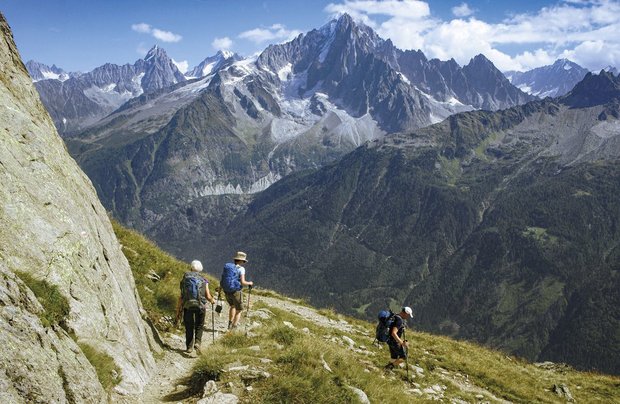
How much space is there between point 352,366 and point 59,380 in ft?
27.8

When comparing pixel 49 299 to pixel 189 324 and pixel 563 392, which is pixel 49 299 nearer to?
pixel 189 324

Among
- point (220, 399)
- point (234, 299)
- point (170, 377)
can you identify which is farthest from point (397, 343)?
point (220, 399)

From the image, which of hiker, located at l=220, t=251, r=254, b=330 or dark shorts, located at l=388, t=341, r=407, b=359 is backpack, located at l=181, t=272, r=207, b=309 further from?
dark shorts, located at l=388, t=341, r=407, b=359

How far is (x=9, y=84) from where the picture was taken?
15945 millimetres

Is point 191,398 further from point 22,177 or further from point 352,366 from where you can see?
point 22,177

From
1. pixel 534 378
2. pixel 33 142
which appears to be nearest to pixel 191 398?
pixel 33 142

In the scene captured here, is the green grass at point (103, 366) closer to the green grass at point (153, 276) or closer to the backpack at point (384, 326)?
the green grass at point (153, 276)

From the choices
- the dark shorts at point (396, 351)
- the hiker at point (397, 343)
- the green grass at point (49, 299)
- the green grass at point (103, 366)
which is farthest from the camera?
the dark shorts at point (396, 351)

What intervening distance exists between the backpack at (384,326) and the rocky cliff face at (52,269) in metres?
10.5

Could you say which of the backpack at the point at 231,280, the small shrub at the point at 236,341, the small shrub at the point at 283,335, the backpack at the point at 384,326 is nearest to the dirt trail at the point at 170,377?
the small shrub at the point at 236,341

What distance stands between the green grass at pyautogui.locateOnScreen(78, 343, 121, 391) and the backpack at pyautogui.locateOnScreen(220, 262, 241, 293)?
25.6 ft

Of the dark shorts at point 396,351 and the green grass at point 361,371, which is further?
the dark shorts at point 396,351

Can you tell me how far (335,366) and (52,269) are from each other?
8258 mm

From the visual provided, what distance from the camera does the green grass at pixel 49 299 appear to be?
10.3m
